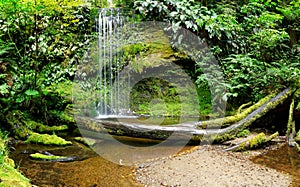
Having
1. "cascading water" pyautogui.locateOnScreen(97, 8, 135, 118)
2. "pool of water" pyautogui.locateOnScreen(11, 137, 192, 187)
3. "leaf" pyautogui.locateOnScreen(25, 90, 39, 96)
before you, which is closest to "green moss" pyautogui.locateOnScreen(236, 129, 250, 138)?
"pool of water" pyautogui.locateOnScreen(11, 137, 192, 187)

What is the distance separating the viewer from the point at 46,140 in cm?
632

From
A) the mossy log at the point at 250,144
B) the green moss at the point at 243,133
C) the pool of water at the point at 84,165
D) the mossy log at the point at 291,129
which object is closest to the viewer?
the pool of water at the point at 84,165

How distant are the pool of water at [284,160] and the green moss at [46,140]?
414cm

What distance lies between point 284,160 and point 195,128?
75.1 inches

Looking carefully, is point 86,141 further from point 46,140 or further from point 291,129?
point 291,129

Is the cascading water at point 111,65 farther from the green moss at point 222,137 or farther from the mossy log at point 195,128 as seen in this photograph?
the green moss at point 222,137

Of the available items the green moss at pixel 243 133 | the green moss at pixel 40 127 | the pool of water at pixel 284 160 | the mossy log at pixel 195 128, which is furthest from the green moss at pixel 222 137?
the green moss at pixel 40 127

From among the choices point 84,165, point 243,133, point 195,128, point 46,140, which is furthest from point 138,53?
point 84,165

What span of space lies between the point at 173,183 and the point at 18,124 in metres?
4.49

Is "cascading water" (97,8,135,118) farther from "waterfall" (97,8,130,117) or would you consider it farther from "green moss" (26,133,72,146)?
"green moss" (26,133,72,146)

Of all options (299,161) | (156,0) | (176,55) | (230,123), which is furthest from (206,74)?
(299,161)

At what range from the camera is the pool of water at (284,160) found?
14.5 ft

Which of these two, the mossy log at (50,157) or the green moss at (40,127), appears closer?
the mossy log at (50,157)

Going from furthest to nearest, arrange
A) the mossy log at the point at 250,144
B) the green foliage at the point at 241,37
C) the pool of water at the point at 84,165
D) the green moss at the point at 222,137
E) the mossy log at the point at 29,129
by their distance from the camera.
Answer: the green foliage at the point at 241,37, the mossy log at the point at 29,129, the green moss at the point at 222,137, the mossy log at the point at 250,144, the pool of water at the point at 84,165
